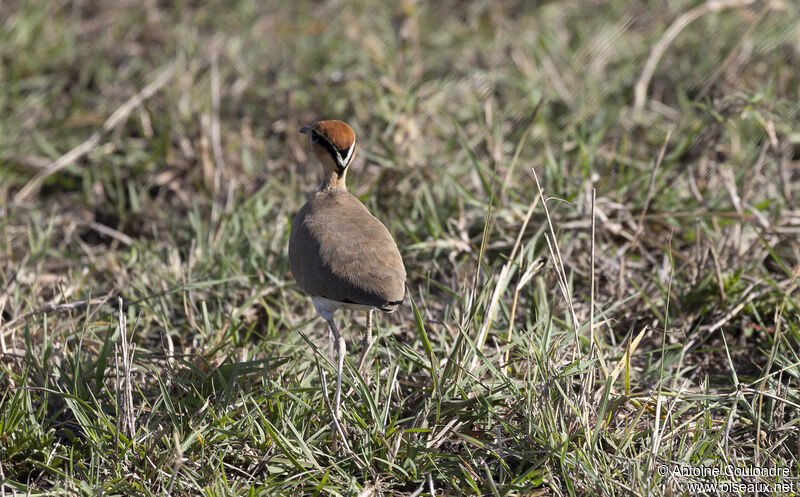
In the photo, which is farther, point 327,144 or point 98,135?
point 98,135

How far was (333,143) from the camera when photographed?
3.70 m

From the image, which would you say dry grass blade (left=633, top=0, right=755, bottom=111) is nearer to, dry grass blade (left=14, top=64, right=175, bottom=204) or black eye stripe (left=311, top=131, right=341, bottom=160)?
black eye stripe (left=311, top=131, right=341, bottom=160)

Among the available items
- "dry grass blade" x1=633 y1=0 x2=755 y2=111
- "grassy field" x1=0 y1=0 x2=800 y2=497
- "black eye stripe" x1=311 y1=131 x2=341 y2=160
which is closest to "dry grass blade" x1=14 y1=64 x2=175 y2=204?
"grassy field" x1=0 y1=0 x2=800 y2=497

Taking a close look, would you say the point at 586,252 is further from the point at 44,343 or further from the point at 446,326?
the point at 44,343

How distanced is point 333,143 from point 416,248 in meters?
0.89

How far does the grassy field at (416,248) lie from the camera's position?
3158mm

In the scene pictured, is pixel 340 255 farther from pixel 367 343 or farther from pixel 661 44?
pixel 661 44

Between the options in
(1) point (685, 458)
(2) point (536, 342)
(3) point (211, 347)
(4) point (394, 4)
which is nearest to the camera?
(1) point (685, 458)

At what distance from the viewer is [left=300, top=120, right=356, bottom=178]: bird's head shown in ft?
12.0

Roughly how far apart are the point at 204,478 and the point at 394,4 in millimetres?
4599

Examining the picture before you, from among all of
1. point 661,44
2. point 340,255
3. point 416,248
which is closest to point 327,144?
point 340,255

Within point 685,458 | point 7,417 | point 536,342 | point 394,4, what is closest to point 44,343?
point 7,417

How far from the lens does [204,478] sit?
3.08m

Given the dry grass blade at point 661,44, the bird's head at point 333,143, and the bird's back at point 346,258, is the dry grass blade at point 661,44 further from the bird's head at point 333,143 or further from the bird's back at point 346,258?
the bird's back at point 346,258
